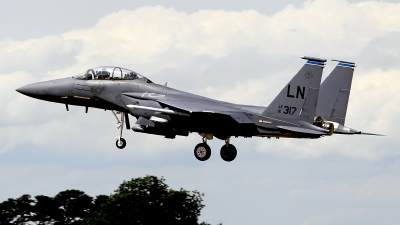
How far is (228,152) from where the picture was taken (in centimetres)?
3984

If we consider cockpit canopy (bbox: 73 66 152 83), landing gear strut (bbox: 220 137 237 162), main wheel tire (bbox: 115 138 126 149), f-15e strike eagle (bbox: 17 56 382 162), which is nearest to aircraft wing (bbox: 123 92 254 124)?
f-15e strike eagle (bbox: 17 56 382 162)

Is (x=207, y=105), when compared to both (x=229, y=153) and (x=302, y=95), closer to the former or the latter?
(x=229, y=153)

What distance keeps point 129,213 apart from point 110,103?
16374 millimetres

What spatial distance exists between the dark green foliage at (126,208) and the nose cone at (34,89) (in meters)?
14.8

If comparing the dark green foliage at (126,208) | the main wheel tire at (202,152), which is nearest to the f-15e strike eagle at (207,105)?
the main wheel tire at (202,152)

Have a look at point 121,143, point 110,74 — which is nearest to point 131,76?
point 110,74

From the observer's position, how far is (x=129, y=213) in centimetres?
5509

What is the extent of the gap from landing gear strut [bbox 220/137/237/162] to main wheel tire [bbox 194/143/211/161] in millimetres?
668

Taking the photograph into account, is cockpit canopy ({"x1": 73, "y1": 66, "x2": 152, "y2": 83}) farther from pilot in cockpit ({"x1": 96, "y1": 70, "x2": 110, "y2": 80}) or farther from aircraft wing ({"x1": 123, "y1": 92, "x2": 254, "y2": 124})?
aircraft wing ({"x1": 123, "y1": 92, "x2": 254, "y2": 124})

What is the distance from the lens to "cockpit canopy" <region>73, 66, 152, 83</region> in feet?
132

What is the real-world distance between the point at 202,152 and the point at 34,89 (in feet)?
27.0

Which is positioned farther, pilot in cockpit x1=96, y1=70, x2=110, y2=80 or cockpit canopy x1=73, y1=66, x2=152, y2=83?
pilot in cockpit x1=96, y1=70, x2=110, y2=80

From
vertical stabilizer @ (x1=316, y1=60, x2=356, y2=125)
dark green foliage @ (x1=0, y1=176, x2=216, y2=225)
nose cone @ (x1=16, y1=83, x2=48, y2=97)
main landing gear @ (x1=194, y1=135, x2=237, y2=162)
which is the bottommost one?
dark green foliage @ (x1=0, y1=176, x2=216, y2=225)

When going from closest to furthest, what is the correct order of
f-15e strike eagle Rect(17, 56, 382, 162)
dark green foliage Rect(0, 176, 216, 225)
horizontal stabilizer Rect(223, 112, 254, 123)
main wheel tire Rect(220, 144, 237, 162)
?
f-15e strike eagle Rect(17, 56, 382, 162) < horizontal stabilizer Rect(223, 112, 254, 123) < main wheel tire Rect(220, 144, 237, 162) < dark green foliage Rect(0, 176, 216, 225)
